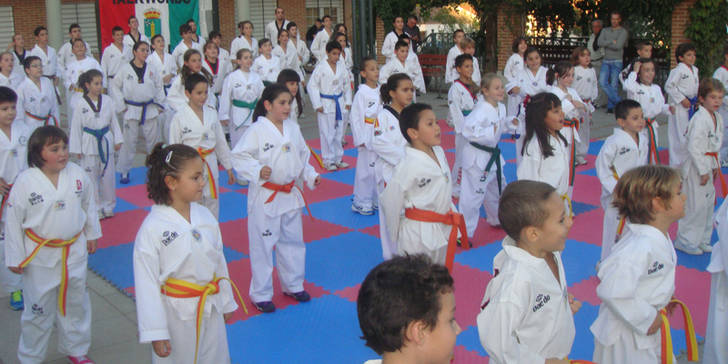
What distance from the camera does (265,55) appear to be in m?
11.0

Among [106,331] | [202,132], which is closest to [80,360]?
[106,331]

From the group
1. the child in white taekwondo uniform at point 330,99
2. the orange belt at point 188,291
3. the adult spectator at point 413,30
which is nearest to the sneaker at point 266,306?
the orange belt at point 188,291

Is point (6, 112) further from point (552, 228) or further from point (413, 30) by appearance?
point (413, 30)

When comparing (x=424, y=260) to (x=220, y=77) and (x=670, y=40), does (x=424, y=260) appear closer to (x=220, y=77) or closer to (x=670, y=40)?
(x=220, y=77)

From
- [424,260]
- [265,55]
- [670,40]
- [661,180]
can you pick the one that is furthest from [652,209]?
[670,40]

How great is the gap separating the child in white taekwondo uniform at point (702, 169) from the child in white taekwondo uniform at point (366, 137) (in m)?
3.08

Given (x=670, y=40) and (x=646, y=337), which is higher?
(x=670, y=40)

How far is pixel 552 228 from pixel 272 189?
2623 mm

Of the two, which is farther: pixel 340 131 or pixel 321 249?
pixel 340 131

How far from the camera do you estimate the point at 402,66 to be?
10.8 metres

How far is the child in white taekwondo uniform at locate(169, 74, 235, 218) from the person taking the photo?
5.99 metres

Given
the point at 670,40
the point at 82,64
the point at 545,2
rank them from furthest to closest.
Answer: the point at 545,2
the point at 670,40
the point at 82,64

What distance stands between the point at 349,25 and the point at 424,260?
74.5 ft

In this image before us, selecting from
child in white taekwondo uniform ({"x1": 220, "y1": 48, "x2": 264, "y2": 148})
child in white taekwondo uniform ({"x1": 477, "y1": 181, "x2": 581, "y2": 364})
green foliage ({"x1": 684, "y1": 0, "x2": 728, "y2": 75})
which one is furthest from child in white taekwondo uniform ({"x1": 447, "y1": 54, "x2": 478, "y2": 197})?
green foliage ({"x1": 684, "y1": 0, "x2": 728, "y2": 75})
